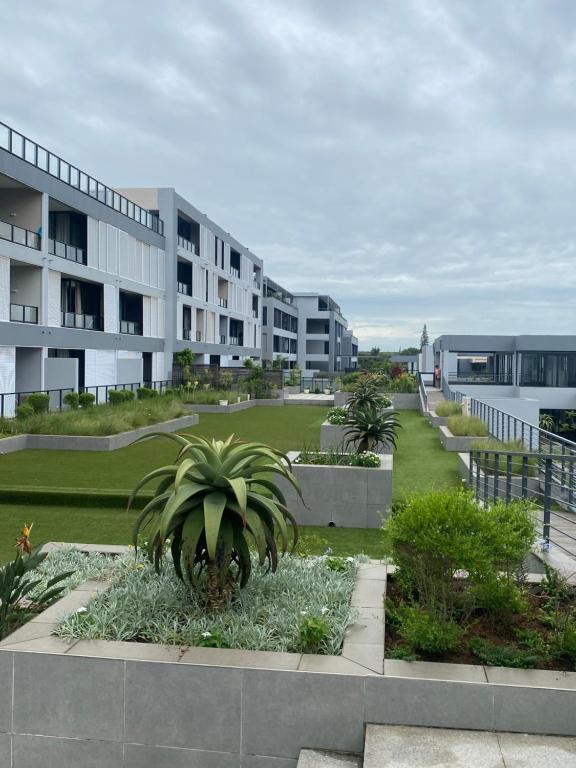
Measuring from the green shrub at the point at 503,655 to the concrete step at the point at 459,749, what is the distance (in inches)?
17.4

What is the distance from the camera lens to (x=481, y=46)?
1142 centimetres

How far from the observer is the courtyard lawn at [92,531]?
8613 mm

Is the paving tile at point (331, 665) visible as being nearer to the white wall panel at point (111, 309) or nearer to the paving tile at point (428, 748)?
the paving tile at point (428, 748)

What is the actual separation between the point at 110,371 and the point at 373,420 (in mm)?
22699

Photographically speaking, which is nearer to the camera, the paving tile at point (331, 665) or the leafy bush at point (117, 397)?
the paving tile at point (331, 665)

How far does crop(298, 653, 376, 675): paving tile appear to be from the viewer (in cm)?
420

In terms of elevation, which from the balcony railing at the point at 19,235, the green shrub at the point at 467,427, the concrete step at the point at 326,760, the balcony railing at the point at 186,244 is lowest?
the concrete step at the point at 326,760

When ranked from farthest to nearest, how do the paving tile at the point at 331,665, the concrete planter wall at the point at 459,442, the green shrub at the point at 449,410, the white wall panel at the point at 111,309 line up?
1. the white wall panel at the point at 111,309
2. the green shrub at the point at 449,410
3. the concrete planter wall at the point at 459,442
4. the paving tile at the point at 331,665

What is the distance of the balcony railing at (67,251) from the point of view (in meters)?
27.1

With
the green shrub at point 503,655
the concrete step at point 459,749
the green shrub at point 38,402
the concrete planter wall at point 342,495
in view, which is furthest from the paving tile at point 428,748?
the green shrub at point 38,402

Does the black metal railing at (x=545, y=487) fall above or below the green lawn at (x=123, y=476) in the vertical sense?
above

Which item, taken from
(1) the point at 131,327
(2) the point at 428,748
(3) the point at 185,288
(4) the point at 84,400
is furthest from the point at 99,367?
(2) the point at 428,748

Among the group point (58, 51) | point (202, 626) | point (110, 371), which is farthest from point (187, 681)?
point (110, 371)

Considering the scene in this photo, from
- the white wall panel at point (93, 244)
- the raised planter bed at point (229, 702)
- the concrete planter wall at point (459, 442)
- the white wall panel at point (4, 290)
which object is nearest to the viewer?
the raised planter bed at point (229, 702)
